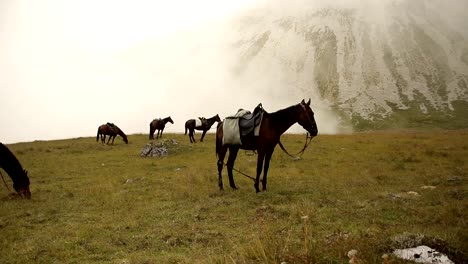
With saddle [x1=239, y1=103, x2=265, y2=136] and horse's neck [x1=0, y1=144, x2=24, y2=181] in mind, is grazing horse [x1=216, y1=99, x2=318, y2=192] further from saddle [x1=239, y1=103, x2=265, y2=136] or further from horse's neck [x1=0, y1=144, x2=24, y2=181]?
horse's neck [x1=0, y1=144, x2=24, y2=181]

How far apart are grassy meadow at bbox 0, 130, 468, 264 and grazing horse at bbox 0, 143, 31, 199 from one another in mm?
519

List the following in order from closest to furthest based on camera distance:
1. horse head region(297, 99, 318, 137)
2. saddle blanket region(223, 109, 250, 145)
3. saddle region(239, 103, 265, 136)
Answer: horse head region(297, 99, 318, 137) < saddle region(239, 103, 265, 136) < saddle blanket region(223, 109, 250, 145)

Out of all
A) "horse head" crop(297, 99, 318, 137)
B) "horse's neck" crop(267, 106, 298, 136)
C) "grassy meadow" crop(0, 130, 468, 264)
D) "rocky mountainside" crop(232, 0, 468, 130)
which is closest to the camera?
"grassy meadow" crop(0, 130, 468, 264)

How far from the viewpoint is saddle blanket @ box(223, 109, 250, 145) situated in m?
15.5

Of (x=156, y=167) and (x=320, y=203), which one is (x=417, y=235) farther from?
(x=156, y=167)

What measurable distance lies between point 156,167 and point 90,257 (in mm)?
16359

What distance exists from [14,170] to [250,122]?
→ 10.7 m

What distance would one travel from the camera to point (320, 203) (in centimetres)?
1285

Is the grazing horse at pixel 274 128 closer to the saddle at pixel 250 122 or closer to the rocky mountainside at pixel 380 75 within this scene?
the saddle at pixel 250 122

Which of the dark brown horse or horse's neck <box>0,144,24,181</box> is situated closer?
horse's neck <box>0,144,24,181</box>

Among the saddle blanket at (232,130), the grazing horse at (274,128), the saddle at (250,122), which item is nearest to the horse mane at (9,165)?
the saddle blanket at (232,130)

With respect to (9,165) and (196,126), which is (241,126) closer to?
(9,165)

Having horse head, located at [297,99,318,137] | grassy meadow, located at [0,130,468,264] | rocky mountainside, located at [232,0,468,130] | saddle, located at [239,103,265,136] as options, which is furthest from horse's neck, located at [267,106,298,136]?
rocky mountainside, located at [232,0,468,130]

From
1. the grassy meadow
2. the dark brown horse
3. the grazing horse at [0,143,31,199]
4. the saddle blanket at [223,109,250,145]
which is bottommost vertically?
the grassy meadow
